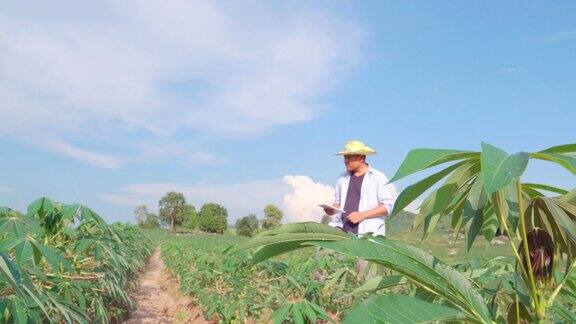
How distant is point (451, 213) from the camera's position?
0.96 metres

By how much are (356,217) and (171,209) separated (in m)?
61.4

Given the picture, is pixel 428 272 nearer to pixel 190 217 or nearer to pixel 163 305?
pixel 163 305

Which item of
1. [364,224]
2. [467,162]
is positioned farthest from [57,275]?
[467,162]

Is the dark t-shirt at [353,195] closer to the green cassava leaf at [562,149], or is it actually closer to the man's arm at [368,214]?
the man's arm at [368,214]

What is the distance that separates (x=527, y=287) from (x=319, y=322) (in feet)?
11.0

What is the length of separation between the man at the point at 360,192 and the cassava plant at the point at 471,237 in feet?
8.95

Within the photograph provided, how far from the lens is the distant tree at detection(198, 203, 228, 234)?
61.4m

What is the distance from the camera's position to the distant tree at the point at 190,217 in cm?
6118

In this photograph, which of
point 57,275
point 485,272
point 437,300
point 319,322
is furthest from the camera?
point 319,322

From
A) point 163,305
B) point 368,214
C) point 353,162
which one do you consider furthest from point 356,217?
point 163,305

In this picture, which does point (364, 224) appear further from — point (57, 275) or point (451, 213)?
point (451, 213)

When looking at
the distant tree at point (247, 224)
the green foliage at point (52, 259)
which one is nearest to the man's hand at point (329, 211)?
the green foliage at point (52, 259)

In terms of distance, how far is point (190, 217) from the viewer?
205 feet

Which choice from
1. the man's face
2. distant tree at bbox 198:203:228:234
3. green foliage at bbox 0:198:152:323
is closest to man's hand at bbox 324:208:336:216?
the man's face
